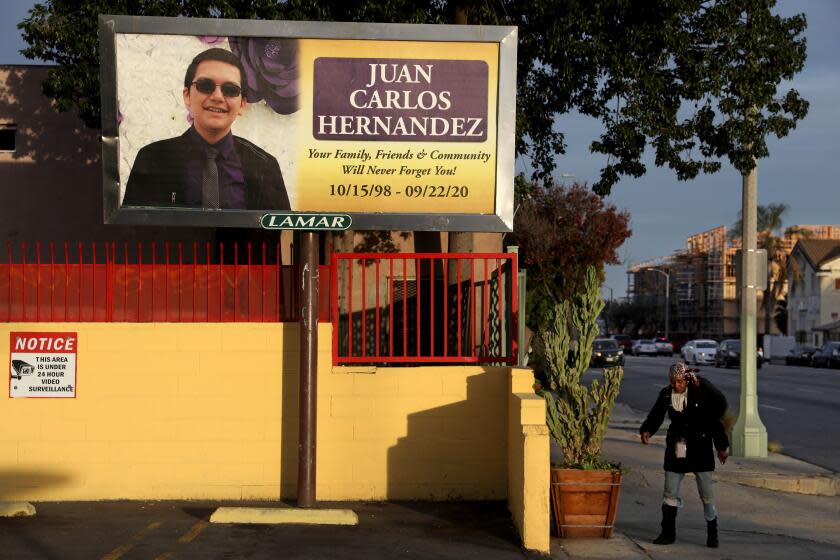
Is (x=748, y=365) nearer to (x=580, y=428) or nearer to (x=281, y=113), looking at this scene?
(x=580, y=428)

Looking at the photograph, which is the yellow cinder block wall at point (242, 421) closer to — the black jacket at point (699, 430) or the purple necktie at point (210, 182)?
the purple necktie at point (210, 182)

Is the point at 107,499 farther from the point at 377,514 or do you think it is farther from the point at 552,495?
the point at 552,495

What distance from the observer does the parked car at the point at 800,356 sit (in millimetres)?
65125

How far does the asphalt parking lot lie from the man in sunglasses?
2.94 metres

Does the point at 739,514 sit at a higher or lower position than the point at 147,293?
lower

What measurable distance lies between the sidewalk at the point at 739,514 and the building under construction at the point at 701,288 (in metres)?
97.9

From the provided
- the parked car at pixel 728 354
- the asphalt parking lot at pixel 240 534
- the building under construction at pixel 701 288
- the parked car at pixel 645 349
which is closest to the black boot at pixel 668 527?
the asphalt parking lot at pixel 240 534

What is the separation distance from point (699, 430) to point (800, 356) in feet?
198

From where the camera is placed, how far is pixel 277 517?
9.71 metres

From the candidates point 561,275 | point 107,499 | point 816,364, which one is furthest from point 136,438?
point 816,364

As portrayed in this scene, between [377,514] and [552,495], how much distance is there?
174 cm

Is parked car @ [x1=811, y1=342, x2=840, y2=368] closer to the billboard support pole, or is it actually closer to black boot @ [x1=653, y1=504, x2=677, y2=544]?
black boot @ [x1=653, y1=504, x2=677, y2=544]

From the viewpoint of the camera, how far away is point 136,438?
10766 mm

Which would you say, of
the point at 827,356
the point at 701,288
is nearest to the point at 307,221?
the point at 827,356
